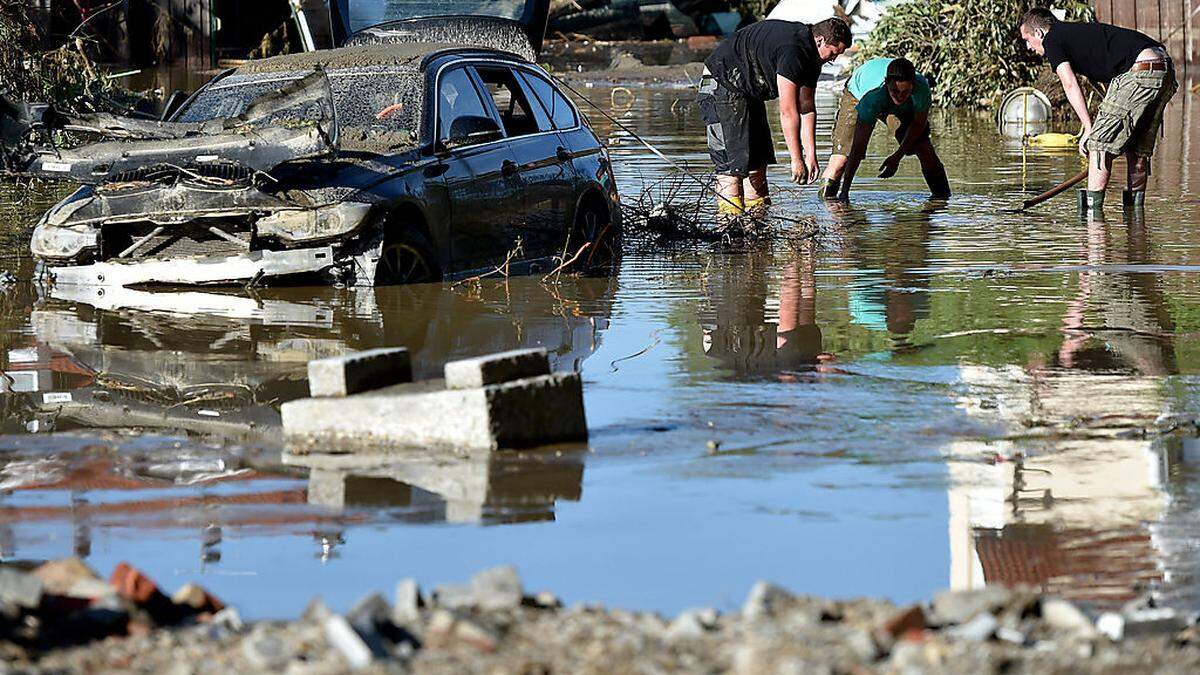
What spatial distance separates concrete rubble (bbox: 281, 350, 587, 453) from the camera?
254 inches

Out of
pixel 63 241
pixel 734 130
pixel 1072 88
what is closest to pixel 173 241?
pixel 63 241

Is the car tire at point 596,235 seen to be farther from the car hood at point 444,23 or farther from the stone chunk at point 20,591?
the stone chunk at point 20,591

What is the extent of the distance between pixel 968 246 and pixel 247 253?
204 inches

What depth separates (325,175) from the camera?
393 inches

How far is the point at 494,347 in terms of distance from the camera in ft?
29.3

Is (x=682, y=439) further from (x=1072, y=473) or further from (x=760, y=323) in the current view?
(x=760, y=323)

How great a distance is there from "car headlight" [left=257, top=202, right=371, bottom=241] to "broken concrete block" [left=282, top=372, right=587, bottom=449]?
3.14 meters

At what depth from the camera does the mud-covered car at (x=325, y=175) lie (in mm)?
9797

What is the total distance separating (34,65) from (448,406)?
30.6 ft

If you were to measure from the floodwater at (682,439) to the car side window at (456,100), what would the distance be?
1011 millimetres

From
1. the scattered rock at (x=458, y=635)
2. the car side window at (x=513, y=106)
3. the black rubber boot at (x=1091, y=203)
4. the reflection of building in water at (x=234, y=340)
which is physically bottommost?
the scattered rock at (x=458, y=635)

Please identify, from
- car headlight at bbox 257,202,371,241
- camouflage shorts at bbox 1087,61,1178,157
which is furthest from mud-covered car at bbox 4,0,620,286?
camouflage shorts at bbox 1087,61,1178,157

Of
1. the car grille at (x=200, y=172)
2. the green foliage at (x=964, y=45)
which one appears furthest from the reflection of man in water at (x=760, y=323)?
the green foliage at (x=964, y=45)

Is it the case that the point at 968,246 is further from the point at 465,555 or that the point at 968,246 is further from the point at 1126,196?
the point at 465,555
